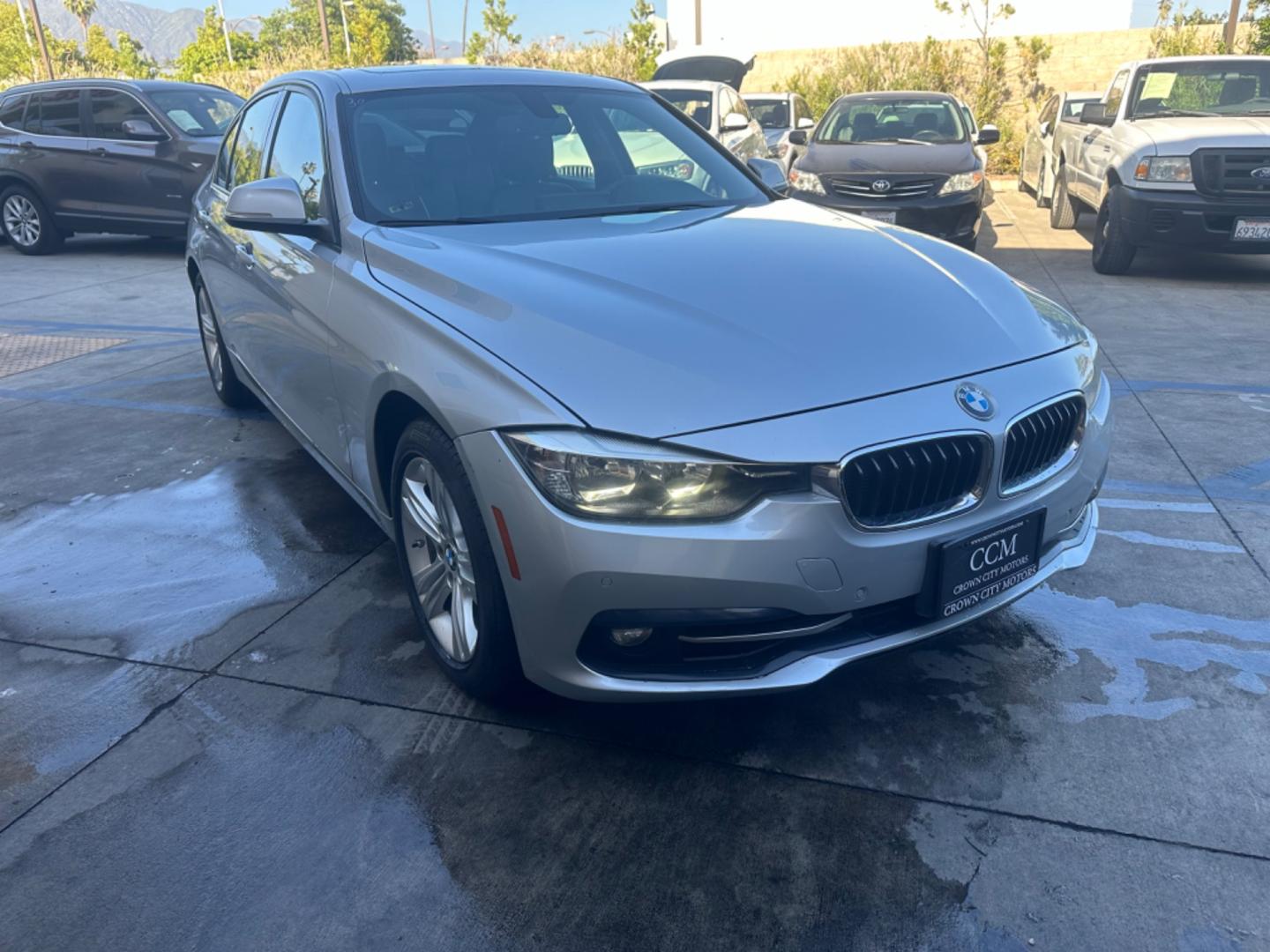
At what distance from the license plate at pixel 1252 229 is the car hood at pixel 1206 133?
53 centimetres

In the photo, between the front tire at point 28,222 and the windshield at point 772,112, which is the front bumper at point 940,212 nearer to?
the windshield at point 772,112

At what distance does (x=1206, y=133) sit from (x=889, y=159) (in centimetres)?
252

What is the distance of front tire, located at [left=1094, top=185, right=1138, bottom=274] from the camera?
27.5ft

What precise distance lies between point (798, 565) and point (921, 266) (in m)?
1.21

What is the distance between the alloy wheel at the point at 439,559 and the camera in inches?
103

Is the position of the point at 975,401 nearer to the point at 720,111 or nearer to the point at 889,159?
the point at 889,159

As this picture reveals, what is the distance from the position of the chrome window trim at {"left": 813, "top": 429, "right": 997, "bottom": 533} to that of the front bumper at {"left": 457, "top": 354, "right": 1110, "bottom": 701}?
0.01 metres

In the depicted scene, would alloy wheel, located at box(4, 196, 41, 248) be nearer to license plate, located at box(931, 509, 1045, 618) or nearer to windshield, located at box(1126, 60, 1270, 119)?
windshield, located at box(1126, 60, 1270, 119)

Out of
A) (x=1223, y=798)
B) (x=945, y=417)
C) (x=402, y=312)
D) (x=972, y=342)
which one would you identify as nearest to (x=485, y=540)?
(x=402, y=312)

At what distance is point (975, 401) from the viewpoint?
2336 mm

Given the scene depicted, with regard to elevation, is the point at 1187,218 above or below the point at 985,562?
below

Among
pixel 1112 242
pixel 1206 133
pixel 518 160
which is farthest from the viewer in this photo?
pixel 1112 242

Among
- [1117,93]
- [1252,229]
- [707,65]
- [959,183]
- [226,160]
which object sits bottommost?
[1252,229]

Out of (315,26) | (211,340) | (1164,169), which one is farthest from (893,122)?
(315,26)
